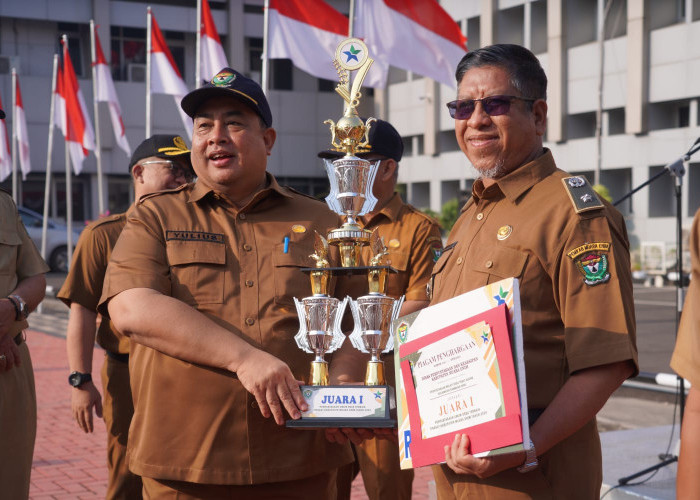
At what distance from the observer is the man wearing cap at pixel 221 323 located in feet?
8.90

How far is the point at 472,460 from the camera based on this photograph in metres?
2.18

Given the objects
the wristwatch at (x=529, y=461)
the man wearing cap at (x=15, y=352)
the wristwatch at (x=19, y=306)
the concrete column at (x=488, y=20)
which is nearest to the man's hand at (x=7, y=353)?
the man wearing cap at (x=15, y=352)

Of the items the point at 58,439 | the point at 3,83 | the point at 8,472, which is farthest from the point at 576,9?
the point at 8,472

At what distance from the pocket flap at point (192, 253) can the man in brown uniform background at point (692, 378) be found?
1616 mm

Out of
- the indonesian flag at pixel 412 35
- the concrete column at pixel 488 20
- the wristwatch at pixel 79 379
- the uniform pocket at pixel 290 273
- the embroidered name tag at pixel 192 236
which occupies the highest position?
the concrete column at pixel 488 20

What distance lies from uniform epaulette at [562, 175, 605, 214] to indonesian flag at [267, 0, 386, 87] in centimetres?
815

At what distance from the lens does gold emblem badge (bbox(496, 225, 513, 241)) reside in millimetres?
2494

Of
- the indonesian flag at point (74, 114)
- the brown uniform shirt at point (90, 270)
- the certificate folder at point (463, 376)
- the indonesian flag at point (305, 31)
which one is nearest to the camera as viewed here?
the certificate folder at point (463, 376)

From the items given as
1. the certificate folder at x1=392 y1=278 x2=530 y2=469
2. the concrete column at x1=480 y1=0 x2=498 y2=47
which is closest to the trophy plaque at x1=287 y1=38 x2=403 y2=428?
the certificate folder at x1=392 y1=278 x2=530 y2=469

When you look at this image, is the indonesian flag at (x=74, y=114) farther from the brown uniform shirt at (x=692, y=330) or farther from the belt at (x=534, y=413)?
the brown uniform shirt at (x=692, y=330)

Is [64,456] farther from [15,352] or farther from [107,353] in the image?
[15,352]

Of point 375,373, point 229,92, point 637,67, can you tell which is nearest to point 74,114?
point 229,92

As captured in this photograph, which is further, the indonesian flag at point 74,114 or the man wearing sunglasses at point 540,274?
the indonesian flag at point 74,114

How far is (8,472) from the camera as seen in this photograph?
379 cm
